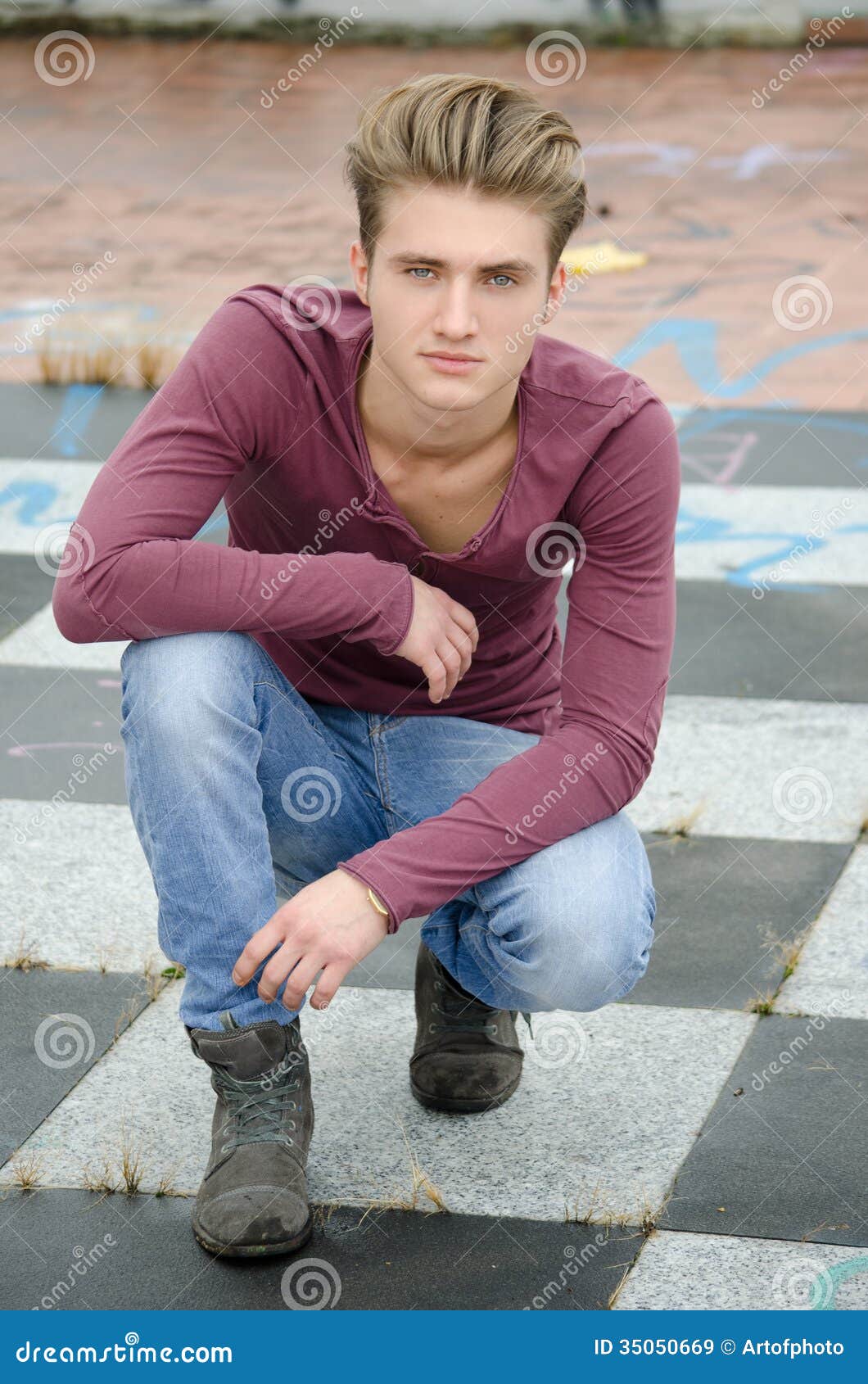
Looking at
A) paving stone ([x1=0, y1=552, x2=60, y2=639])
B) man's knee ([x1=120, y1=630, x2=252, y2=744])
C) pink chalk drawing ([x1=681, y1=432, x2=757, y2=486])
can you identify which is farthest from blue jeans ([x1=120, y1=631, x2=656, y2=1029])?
pink chalk drawing ([x1=681, y1=432, x2=757, y2=486])

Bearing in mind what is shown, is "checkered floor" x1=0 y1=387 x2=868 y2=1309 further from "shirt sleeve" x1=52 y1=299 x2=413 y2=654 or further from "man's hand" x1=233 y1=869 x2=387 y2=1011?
"shirt sleeve" x1=52 y1=299 x2=413 y2=654

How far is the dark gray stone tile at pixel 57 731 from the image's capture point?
3328 millimetres

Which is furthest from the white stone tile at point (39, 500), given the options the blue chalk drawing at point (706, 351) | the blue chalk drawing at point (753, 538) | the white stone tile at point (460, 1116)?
the white stone tile at point (460, 1116)

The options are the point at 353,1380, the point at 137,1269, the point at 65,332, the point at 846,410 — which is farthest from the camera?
the point at 65,332

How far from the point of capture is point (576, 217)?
2242 millimetres

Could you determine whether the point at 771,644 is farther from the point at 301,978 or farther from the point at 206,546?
the point at 301,978

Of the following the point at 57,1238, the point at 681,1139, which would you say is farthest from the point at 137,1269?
the point at 681,1139

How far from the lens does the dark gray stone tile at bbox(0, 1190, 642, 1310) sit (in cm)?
200

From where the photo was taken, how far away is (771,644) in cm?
395

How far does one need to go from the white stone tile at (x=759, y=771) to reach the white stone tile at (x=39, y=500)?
1783 millimetres

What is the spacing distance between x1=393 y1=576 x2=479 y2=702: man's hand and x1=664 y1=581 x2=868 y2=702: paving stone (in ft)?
5.12

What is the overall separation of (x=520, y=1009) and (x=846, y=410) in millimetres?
3710

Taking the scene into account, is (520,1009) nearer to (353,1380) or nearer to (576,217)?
(353,1380)

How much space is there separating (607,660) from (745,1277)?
30.2 inches
